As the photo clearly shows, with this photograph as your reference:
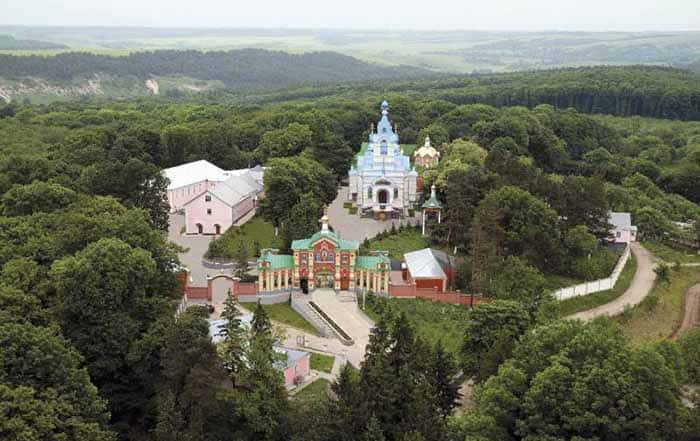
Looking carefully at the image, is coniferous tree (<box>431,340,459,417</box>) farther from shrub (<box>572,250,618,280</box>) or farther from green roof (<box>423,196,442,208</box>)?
green roof (<box>423,196,442,208</box>)

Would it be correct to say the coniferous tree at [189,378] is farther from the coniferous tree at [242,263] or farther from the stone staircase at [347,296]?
the coniferous tree at [242,263]

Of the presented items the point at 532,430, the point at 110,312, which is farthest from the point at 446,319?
the point at 110,312

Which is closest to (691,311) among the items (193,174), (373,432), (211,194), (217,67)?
(373,432)

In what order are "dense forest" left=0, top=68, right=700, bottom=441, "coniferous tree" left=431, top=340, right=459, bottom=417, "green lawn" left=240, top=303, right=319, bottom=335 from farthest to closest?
"green lawn" left=240, top=303, right=319, bottom=335 < "coniferous tree" left=431, top=340, right=459, bottom=417 < "dense forest" left=0, top=68, right=700, bottom=441

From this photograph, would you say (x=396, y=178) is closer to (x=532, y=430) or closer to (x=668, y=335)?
(x=668, y=335)

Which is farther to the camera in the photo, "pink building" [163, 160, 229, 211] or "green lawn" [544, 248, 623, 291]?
"pink building" [163, 160, 229, 211]

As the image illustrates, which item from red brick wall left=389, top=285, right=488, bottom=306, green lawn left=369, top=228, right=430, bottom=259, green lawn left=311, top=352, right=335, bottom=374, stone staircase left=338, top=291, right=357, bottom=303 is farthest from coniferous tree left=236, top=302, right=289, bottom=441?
green lawn left=369, top=228, right=430, bottom=259
